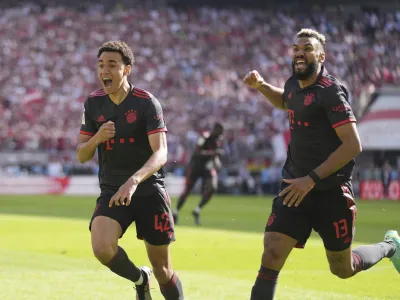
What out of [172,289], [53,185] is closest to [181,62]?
[53,185]

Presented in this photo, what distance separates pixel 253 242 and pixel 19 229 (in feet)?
18.1

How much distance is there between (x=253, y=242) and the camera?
16.3 meters

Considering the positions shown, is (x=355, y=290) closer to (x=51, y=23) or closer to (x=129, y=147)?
(x=129, y=147)

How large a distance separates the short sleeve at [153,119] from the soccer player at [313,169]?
3.73 ft

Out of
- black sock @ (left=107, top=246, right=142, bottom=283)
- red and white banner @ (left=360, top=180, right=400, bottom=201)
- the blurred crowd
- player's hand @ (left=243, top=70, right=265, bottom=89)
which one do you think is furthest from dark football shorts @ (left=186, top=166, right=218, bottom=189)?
the blurred crowd

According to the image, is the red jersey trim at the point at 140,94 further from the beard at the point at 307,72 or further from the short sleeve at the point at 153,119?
the beard at the point at 307,72

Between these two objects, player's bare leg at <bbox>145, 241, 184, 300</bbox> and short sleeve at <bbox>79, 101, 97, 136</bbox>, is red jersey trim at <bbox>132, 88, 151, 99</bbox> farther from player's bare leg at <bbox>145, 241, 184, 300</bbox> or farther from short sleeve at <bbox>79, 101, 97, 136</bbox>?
player's bare leg at <bbox>145, 241, 184, 300</bbox>

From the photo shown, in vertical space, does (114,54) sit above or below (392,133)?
above

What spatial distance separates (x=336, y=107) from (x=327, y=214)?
95 centimetres

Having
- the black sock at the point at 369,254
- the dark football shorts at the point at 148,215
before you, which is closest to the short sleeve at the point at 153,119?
the dark football shorts at the point at 148,215

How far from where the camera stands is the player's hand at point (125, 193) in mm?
7148

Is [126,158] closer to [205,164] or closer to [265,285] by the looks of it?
[265,285]

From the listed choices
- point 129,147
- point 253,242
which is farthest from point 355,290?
point 253,242

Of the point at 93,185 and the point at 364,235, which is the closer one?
the point at 364,235
